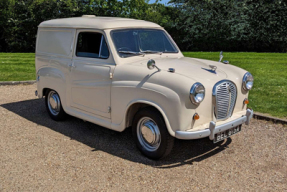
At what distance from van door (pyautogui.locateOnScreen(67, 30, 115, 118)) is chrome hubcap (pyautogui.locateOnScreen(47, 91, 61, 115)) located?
2.22 ft

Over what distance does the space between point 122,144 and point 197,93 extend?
1.78 meters

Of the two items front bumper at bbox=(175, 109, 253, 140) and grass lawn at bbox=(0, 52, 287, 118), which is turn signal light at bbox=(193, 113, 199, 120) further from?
grass lawn at bbox=(0, 52, 287, 118)

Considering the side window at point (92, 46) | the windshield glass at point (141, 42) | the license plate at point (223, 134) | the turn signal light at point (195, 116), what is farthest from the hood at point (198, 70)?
the license plate at point (223, 134)

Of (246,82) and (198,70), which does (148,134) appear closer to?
(198,70)

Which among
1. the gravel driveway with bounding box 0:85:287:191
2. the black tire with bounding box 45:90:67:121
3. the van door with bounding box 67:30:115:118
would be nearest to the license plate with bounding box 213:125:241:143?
the gravel driveway with bounding box 0:85:287:191


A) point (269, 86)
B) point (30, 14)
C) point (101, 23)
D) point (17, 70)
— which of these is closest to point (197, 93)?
point (101, 23)

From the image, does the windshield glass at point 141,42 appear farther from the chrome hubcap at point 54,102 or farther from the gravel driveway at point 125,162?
the chrome hubcap at point 54,102

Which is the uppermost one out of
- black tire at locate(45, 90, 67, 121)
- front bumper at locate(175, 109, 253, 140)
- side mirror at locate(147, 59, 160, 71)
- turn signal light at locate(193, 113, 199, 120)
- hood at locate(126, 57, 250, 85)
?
side mirror at locate(147, 59, 160, 71)

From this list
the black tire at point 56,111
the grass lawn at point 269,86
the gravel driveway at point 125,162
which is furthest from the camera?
the grass lawn at point 269,86

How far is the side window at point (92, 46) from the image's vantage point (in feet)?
17.0

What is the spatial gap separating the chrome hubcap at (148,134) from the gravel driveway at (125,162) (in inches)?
8.6

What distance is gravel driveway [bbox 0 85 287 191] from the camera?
405 centimetres

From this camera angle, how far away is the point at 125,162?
4664 millimetres

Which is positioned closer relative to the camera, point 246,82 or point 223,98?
point 223,98
